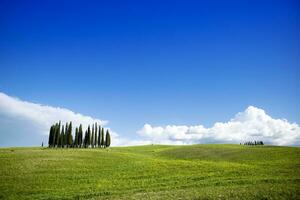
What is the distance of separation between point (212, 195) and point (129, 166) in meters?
29.5

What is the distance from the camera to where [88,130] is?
103 meters

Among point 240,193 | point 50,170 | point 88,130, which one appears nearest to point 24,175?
point 50,170

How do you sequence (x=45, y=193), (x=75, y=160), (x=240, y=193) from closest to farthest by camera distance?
(x=240, y=193) → (x=45, y=193) → (x=75, y=160)

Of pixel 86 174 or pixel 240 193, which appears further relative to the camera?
pixel 86 174

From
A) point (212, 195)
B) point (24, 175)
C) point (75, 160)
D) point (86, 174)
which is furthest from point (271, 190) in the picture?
point (75, 160)

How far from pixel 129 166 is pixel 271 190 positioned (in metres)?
31.7

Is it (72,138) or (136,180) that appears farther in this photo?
(72,138)

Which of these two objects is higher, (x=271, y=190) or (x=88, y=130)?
(x=88, y=130)

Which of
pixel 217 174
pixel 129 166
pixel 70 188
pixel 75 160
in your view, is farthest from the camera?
pixel 75 160

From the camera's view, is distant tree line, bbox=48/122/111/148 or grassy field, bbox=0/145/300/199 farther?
distant tree line, bbox=48/122/111/148

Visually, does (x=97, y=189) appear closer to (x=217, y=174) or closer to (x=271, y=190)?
(x=217, y=174)

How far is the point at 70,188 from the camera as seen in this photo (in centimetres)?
3600

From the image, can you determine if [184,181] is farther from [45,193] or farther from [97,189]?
[45,193]

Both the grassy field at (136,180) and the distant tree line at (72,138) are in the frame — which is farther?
the distant tree line at (72,138)
